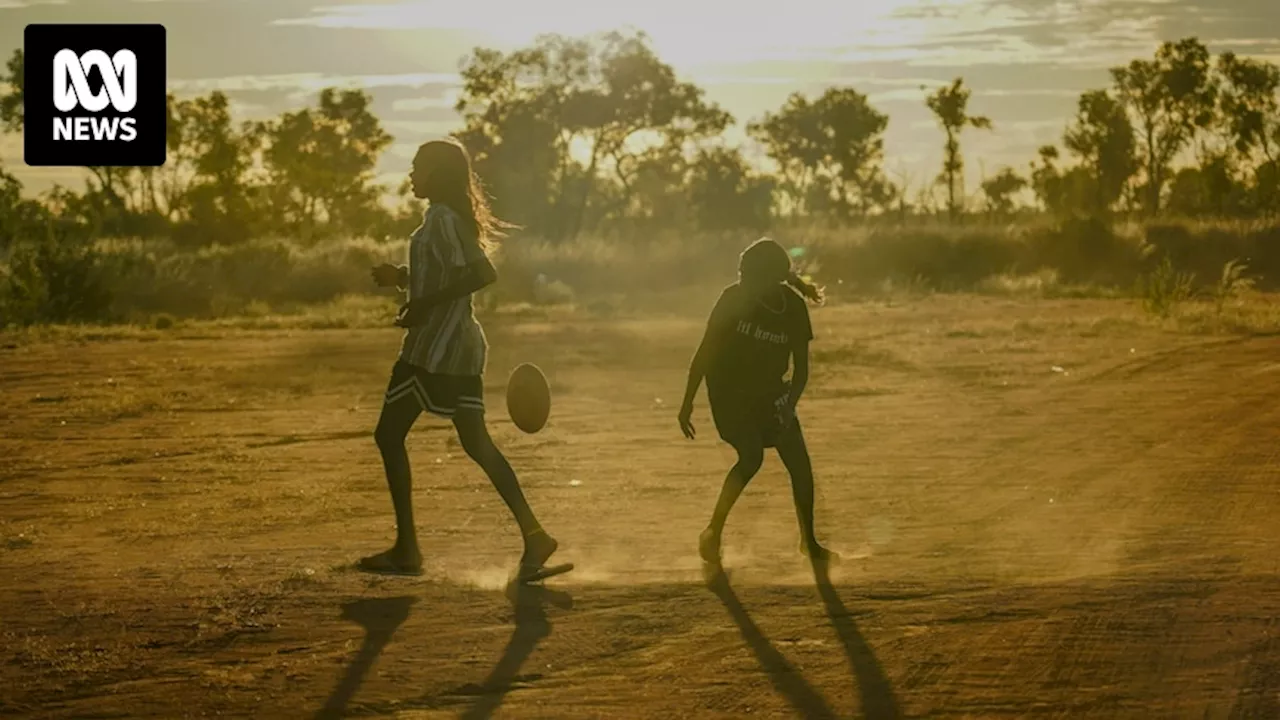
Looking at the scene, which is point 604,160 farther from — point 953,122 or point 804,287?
point 804,287

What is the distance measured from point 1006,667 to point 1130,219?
49.0 meters

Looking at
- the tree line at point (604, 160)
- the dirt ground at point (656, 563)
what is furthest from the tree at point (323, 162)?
the dirt ground at point (656, 563)

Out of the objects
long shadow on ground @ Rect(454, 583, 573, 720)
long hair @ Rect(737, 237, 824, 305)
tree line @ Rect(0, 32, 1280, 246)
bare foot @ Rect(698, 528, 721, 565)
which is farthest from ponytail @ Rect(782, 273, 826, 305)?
tree line @ Rect(0, 32, 1280, 246)

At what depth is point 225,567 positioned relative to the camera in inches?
368

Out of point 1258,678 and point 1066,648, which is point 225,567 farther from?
point 1258,678

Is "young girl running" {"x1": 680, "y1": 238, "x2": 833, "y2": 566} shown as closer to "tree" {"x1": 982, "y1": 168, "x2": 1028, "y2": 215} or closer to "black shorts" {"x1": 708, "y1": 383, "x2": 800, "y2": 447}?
"black shorts" {"x1": 708, "y1": 383, "x2": 800, "y2": 447}

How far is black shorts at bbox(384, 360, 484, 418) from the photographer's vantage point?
347 inches

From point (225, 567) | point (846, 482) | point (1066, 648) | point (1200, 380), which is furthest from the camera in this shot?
point (1200, 380)

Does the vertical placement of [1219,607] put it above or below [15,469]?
above

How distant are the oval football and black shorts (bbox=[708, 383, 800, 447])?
92cm

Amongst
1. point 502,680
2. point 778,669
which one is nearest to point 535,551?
point 502,680

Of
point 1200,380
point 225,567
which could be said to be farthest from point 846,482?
point 1200,380

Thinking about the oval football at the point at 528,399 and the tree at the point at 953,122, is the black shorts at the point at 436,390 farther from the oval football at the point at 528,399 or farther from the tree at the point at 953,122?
the tree at the point at 953,122

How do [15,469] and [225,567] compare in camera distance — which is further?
[15,469]
